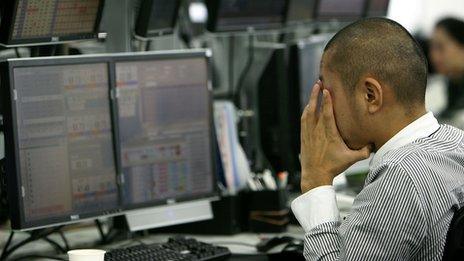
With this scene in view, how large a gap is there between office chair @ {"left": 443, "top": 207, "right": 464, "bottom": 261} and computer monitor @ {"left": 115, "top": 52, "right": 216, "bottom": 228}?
105 cm

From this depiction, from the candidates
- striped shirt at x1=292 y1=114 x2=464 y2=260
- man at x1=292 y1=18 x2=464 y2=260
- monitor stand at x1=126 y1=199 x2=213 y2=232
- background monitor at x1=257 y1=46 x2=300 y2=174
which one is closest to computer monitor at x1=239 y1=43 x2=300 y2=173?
background monitor at x1=257 y1=46 x2=300 y2=174

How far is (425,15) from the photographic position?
938cm

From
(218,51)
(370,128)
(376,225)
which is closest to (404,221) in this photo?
(376,225)

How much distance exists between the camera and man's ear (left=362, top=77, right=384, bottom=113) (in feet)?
6.28

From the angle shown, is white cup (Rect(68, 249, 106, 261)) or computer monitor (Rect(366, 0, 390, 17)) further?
computer monitor (Rect(366, 0, 390, 17))

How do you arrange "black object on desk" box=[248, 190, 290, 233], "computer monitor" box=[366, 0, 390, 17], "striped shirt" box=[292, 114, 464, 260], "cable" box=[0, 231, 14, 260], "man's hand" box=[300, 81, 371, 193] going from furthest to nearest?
"computer monitor" box=[366, 0, 390, 17], "black object on desk" box=[248, 190, 290, 233], "cable" box=[0, 231, 14, 260], "man's hand" box=[300, 81, 371, 193], "striped shirt" box=[292, 114, 464, 260]

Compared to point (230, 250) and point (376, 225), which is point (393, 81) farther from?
point (230, 250)

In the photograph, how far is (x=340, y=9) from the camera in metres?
3.93

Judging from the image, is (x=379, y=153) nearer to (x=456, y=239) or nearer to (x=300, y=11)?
(x=456, y=239)

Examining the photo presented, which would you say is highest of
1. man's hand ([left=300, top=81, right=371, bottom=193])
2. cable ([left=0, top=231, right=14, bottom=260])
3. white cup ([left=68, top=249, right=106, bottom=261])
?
man's hand ([left=300, top=81, right=371, bottom=193])

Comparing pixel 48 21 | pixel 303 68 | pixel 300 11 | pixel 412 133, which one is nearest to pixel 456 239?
pixel 412 133

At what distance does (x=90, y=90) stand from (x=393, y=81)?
0.90 metres

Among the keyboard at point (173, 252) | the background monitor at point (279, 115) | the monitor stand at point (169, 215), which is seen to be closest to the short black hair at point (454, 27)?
the background monitor at point (279, 115)

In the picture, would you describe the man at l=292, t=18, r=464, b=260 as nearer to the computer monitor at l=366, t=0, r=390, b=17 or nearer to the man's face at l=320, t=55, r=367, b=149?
the man's face at l=320, t=55, r=367, b=149
